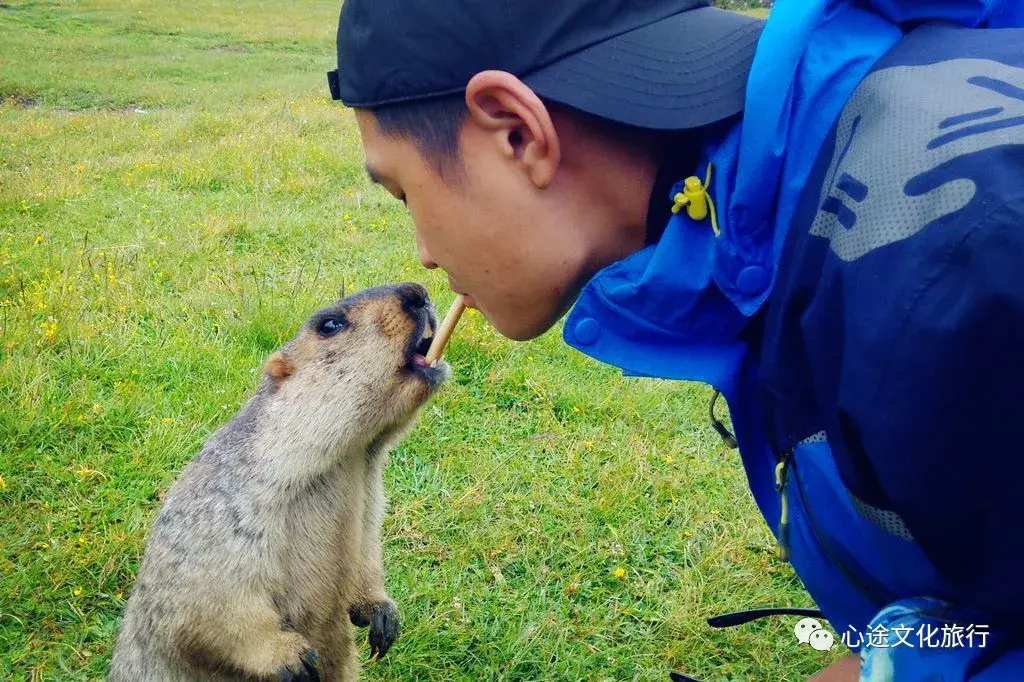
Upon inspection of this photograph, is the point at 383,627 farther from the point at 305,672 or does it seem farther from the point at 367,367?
the point at 367,367

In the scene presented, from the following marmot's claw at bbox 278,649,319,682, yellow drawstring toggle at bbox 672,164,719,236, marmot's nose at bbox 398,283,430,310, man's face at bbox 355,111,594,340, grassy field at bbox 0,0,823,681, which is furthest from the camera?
grassy field at bbox 0,0,823,681

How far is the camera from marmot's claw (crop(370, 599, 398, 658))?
8.24ft

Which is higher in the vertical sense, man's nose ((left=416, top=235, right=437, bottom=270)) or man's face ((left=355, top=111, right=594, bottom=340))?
man's face ((left=355, top=111, right=594, bottom=340))

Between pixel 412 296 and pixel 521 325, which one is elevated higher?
pixel 521 325

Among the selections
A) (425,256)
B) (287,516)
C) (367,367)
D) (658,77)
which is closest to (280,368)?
(367,367)

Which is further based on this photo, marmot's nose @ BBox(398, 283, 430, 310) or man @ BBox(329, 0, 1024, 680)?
marmot's nose @ BBox(398, 283, 430, 310)

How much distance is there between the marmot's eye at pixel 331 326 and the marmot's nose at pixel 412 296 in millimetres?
182

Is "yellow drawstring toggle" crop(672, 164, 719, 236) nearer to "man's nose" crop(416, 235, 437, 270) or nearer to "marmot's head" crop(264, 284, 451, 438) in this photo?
"man's nose" crop(416, 235, 437, 270)

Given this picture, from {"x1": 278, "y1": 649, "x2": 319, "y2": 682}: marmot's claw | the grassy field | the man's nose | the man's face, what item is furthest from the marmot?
the man's face

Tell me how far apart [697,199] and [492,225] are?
1.08 ft

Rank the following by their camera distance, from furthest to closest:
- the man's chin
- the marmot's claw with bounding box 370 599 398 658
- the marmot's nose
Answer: the marmot's claw with bounding box 370 599 398 658
the marmot's nose
the man's chin

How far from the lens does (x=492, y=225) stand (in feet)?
4.45

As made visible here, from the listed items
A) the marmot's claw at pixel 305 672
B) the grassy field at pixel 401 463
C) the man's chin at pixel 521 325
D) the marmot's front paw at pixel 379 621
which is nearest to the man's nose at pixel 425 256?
the man's chin at pixel 521 325

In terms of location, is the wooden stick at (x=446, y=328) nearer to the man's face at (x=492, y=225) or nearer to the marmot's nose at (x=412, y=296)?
the marmot's nose at (x=412, y=296)
